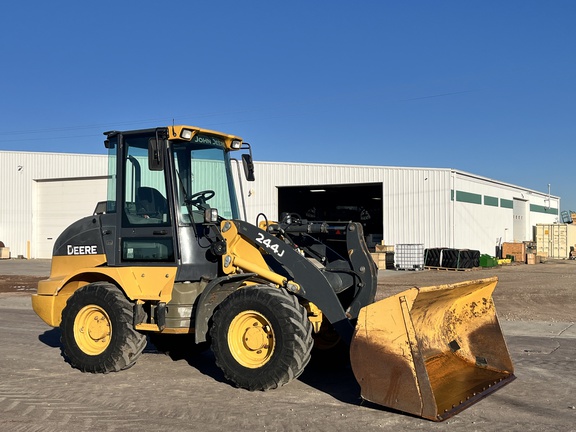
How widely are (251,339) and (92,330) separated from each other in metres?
2.27

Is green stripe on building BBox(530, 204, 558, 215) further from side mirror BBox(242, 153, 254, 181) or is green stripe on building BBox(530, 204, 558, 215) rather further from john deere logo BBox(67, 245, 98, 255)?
john deere logo BBox(67, 245, 98, 255)

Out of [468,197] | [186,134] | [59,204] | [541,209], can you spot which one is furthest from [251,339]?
[541,209]

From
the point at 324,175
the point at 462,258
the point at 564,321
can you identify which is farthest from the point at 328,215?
the point at 564,321

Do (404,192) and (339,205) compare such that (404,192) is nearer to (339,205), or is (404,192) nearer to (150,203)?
(339,205)

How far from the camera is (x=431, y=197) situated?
3350cm

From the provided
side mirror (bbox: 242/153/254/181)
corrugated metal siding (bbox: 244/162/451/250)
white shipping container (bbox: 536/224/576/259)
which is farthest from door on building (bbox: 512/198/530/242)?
side mirror (bbox: 242/153/254/181)

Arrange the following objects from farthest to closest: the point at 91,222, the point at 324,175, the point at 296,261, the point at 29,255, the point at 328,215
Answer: the point at 328,215
the point at 29,255
the point at 324,175
the point at 91,222
the point at 296,261

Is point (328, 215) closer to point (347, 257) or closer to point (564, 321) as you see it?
point (564, 321)

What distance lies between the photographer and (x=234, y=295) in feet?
23.0

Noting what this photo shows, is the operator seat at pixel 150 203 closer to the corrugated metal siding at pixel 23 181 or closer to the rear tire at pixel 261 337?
the rear tire at pixel 261 337

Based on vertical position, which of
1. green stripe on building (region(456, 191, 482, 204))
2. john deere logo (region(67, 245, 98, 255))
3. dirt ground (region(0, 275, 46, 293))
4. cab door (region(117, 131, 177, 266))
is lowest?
dirt ground (region(0, 275, 46, 293))

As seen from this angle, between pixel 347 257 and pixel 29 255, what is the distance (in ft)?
114

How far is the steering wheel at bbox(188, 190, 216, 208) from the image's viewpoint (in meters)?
7.91

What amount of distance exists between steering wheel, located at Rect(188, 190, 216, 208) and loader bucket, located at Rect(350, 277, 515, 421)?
2.66m
